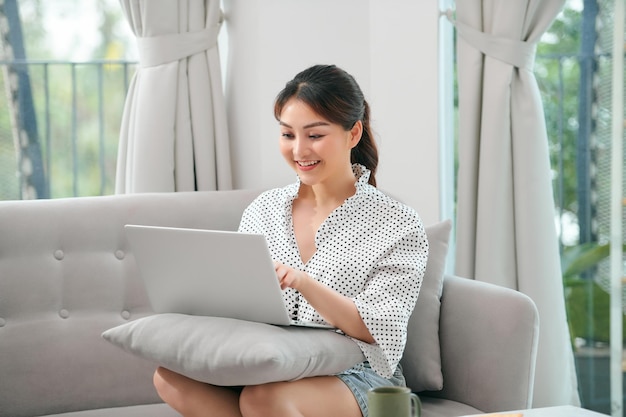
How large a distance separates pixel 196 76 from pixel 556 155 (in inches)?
50.0

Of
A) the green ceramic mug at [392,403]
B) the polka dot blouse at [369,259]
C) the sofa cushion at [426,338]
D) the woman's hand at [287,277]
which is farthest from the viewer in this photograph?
the sofa cushion at [426,338]

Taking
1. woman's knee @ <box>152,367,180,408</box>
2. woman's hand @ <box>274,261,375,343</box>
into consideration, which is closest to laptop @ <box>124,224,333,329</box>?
woman's hand @ <box>274,261,375,343</box>

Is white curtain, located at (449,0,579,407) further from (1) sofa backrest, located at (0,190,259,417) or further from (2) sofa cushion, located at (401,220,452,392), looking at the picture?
(1) sofa backrest, located at (0,190,259,417)

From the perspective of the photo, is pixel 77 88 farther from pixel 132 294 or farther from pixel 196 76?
pixel 132 294

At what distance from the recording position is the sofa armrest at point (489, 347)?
196 cm

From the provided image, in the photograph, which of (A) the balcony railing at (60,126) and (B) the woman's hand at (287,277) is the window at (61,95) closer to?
(A) the balcony railing at (60,126)

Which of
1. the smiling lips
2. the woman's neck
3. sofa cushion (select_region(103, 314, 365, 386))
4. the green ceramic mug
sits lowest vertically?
sofa cushion (select_region(103, 314, 365, 386))

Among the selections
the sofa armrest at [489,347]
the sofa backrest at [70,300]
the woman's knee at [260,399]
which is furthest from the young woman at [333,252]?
the sofa backrest at [70,300]

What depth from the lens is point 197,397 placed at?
187 cm

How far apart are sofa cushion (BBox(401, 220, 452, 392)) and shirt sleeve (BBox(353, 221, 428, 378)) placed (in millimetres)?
111

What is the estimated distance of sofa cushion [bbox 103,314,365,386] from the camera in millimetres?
1678

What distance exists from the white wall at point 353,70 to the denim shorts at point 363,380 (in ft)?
3.34

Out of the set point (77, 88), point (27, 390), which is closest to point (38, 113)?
point (77, 88)

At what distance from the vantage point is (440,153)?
3084mm
